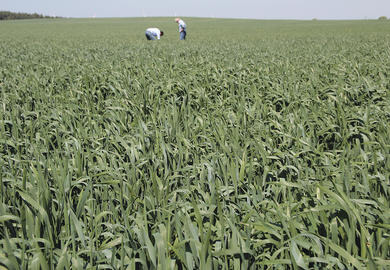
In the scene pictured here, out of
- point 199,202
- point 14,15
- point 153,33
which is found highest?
point 14,15

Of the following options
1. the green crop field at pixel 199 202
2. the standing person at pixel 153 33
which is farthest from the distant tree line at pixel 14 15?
the green crop field at pixel 199 202

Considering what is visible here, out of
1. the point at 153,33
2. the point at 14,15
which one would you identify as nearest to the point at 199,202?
the point at 153,33

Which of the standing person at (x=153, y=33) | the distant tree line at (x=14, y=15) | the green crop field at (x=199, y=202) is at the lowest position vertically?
the green crop field at (x=199, y=202)

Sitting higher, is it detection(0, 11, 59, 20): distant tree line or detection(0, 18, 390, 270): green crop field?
detection(0, 11, 59, 20): distant tree line

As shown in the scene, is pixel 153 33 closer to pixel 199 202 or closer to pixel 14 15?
pixel 199 202

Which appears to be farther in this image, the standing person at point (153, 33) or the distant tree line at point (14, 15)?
the distant tree line at point (14, 15)

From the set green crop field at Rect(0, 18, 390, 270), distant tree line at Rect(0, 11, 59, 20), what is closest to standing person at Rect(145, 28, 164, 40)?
green crop field at Rect(0, 18, 390, 270)

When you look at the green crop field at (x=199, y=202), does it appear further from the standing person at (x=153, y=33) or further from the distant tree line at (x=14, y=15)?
the distant tree line at (x=14, y=15)

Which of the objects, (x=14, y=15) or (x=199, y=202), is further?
(x=14, y=15)

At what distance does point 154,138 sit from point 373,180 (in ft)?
6.04

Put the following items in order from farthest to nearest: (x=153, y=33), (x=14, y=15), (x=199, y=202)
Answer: (x=14, y=15) → (x=153, y=33) → (x=199, y=202)

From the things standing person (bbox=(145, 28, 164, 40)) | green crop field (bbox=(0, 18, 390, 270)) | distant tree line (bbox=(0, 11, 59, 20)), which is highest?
distant tree line (bbox=(0, 11, 59, 20))

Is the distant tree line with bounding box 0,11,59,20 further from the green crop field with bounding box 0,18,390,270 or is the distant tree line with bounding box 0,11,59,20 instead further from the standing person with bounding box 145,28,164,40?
the green crop field with bounding box 0,18,390,270

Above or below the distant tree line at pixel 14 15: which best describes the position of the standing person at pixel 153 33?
below
